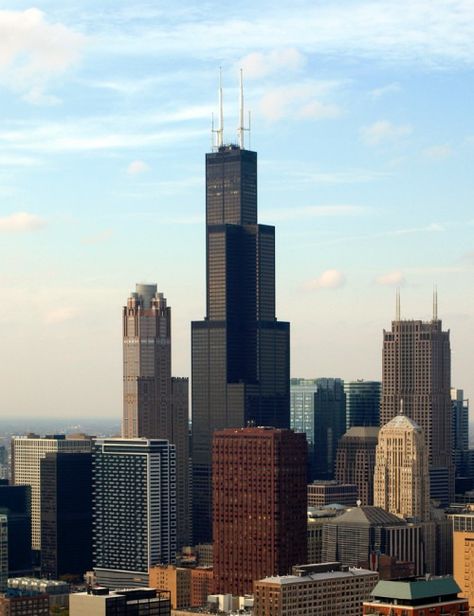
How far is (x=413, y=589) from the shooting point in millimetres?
190500

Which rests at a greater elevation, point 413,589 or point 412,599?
point 413,589

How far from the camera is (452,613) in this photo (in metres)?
195

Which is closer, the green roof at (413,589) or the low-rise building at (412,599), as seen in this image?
the low-rise building at (412,599)

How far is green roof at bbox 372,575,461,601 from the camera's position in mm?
190000

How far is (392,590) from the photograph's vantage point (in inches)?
7539

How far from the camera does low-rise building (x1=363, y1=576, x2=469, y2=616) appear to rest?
189250 mm

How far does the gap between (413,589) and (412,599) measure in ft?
5.33

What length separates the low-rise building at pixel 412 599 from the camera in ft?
621

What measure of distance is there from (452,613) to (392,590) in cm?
826

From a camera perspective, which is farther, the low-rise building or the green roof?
the green roof

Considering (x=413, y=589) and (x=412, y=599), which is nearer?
(x=412, y=599)

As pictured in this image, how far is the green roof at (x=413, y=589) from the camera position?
190 metres

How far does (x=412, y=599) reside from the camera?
Result: 189 m
